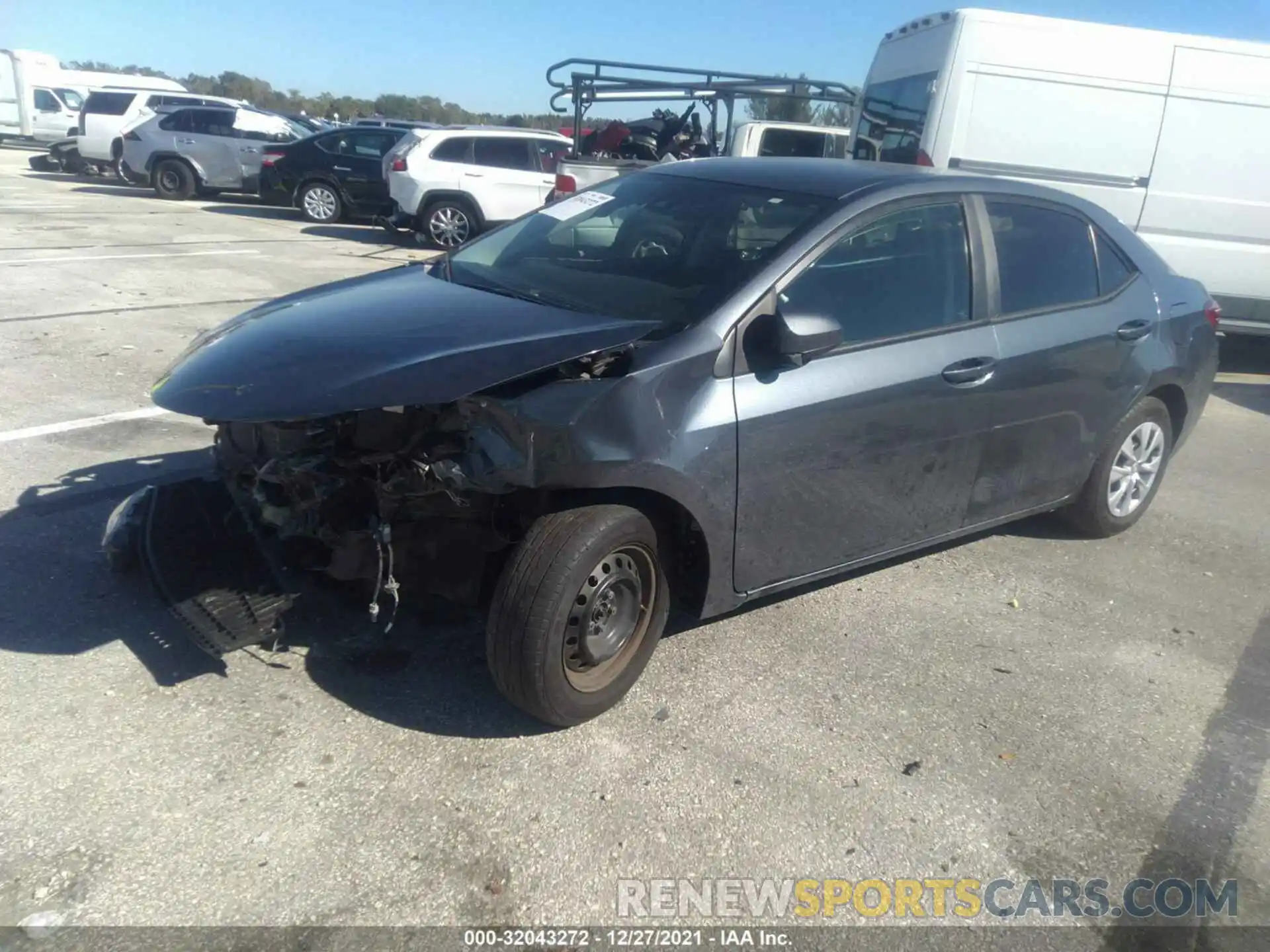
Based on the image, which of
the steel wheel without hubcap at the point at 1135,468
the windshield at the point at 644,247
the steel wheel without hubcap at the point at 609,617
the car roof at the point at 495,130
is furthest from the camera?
the car roof at the point at 495,130

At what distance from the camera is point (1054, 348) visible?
14.2ft

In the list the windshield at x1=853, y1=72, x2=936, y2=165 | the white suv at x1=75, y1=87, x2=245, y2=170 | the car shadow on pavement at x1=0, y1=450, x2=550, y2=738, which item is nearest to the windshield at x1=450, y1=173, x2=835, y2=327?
the car shadow on pavement at x1=0, y1=450, x2=550, y2=738

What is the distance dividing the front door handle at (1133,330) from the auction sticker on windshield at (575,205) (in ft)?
7.71

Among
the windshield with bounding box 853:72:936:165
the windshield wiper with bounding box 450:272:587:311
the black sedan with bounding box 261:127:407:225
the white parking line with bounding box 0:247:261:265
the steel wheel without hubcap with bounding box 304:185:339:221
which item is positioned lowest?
the white parking line with bounding box 0:247:261:265

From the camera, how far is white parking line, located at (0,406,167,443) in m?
5.48

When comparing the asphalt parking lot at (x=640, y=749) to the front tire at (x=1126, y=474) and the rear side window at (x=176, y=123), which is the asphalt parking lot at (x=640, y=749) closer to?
the front tire at (x=1126, y=474)

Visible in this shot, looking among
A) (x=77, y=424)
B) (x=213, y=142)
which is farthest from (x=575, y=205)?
(x=213, y=142)

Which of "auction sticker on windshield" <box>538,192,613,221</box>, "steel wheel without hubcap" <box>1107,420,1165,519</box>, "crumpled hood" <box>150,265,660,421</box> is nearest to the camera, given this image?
"crumpled hood" <box>150,265,660,421</box>

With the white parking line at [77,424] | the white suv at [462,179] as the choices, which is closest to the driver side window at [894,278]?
the white parking line at [77,424]

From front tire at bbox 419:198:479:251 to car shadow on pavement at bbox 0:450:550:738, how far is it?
10748 millimetres

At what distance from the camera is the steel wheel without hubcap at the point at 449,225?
14445 millimetres

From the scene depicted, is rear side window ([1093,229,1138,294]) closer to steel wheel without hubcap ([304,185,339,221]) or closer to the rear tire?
steel wheel without hubcap ([304,185,339,221])

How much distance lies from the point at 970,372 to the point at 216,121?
59.7 feet

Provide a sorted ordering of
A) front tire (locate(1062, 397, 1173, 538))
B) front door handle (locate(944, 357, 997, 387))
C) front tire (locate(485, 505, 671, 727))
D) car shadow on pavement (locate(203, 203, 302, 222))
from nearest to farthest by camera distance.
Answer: front tire (locate(485, 505, 671, 727)), front door handle (locate(944, 357, 997, 387)), front tire (locate(1062, 397, 1173, 538)), car shadow on pavement (locate(203, 203, 302, 222))
